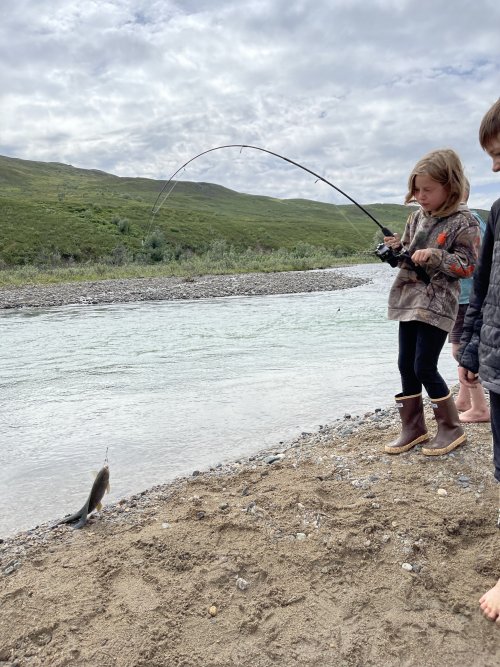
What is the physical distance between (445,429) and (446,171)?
1992 millimetres

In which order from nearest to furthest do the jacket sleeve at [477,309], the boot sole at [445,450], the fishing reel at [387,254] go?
1. the jacket sleeve at [477,309]
2. the fishing reel at [387,254]
3. the boot sole at [445,450]

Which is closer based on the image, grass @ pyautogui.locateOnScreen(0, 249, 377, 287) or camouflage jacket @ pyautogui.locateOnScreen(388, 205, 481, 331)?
camouflage jacket @ pyautogui.locateOnScreen(388, 205, 481, 331)

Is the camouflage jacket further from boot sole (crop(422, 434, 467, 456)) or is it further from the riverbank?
the riverbank

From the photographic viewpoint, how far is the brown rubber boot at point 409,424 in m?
4.67

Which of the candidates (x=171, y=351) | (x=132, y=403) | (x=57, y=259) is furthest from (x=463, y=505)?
(x=57, y=259)

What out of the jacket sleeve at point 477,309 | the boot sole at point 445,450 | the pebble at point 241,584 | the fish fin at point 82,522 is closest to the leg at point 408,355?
the boot sole at point 445,450

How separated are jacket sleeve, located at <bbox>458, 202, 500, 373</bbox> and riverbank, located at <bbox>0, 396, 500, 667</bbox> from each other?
3.61ft

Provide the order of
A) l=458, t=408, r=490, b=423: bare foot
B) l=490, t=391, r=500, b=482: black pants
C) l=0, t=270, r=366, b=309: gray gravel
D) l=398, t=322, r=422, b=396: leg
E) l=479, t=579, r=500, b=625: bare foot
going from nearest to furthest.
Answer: l=479, t=579, r=500, b=625: bare foot → l=490, t=391, r=500, b=482: black pants → l=398, t=322, r=422, b=396: leg → l=458, t=408, r=490, b=423: bare foot → l=0, t=270, r=366, b=309: gray gravel

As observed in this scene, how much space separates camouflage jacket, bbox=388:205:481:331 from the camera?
4.05m

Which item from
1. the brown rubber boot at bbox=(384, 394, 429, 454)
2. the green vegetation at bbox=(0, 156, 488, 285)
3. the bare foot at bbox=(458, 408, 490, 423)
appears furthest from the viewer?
the green vegetation at bbox=(0, 156, 488, 285)

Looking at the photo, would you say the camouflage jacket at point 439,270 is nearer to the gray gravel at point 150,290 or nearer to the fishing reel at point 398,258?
the fishing reel at point 398,258

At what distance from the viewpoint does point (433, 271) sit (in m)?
4.23

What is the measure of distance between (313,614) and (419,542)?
33.8 inches

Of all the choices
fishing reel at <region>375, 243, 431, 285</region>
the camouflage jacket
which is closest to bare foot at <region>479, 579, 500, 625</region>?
the camouflage jacket
